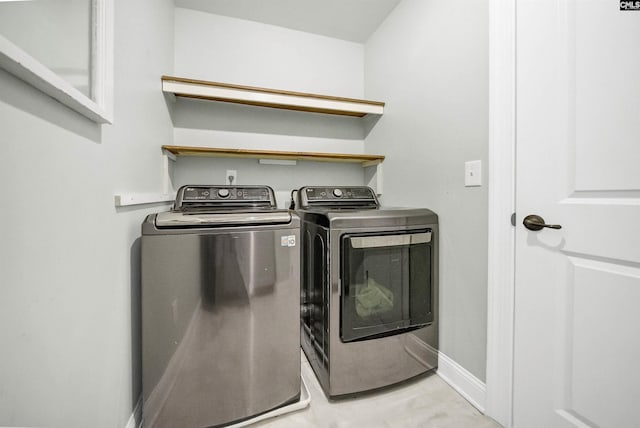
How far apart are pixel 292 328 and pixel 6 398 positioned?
0.88 m

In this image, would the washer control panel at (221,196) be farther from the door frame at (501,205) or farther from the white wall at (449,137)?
the door frame at (501,205)

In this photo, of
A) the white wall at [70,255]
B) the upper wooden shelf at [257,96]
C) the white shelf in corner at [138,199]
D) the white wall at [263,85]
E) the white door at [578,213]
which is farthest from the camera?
the white wall at [263,85]

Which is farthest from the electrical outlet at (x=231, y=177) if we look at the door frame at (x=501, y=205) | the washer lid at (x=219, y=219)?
the door frame at (x=501, y=205)

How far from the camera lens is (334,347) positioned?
4.09ft

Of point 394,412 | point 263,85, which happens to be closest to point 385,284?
point 394,412

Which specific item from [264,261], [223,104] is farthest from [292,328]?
[223,104]

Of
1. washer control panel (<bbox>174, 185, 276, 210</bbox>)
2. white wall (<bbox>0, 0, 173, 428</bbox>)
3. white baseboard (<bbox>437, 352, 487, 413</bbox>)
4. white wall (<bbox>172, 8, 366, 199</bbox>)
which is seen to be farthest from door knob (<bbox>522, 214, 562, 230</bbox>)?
white wall (<bbox>0, 0, 173, 428</bbox>)

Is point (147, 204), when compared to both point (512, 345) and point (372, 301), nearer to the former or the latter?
point (372, 301)

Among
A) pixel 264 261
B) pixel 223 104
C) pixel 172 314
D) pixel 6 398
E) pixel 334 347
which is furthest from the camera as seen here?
pixel 223 104

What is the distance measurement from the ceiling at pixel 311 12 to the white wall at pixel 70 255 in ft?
3.13

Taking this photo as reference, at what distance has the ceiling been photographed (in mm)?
1829

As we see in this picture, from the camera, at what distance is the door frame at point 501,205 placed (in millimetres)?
1090

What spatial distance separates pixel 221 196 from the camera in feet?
5.13

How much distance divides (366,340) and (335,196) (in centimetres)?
100
